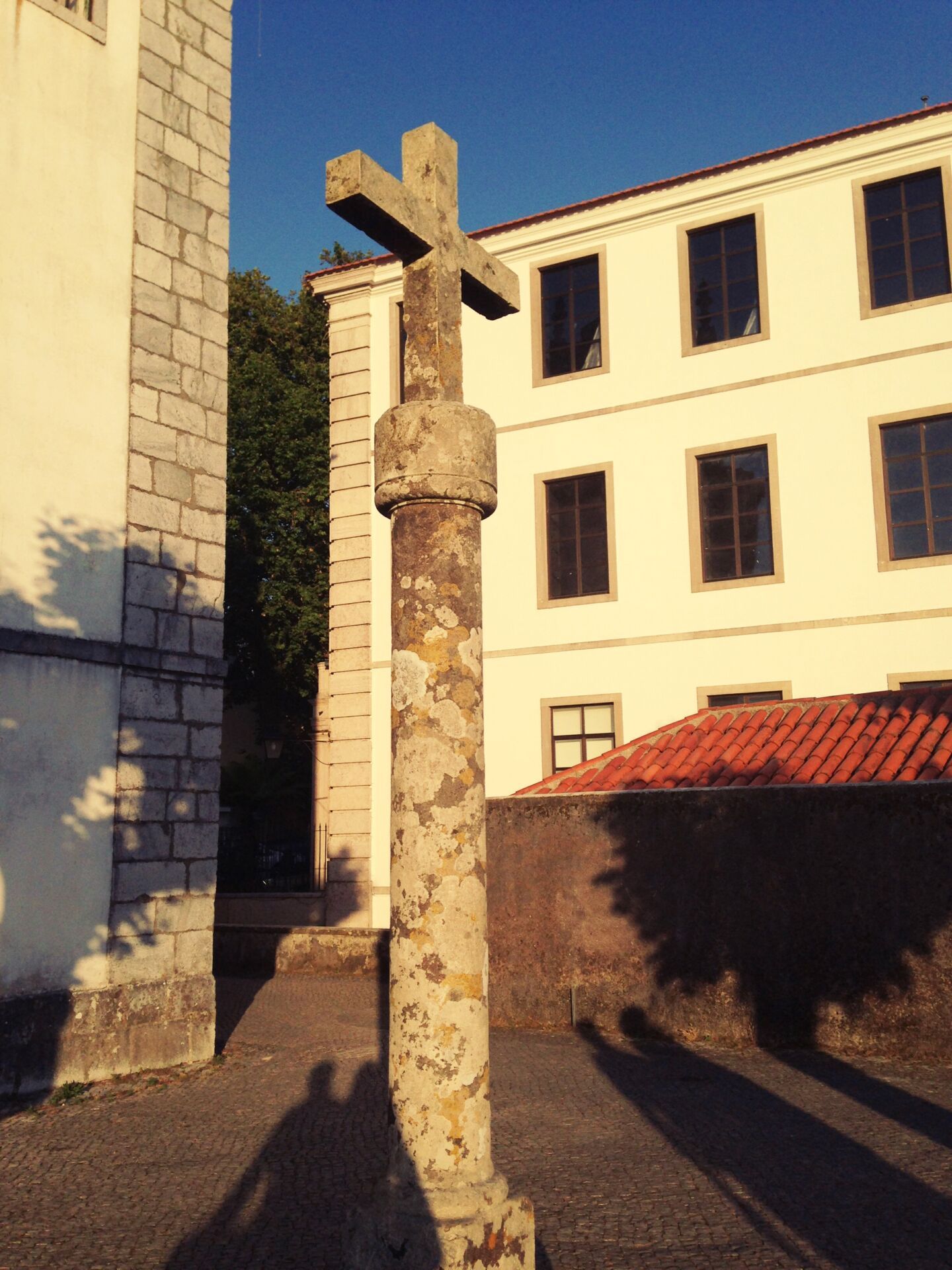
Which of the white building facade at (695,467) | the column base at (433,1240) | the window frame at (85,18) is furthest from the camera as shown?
the white building facade at (695,467)

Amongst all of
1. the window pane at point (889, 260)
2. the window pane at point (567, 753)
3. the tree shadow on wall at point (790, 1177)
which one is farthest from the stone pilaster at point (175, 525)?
the window pane at point (889, 260)

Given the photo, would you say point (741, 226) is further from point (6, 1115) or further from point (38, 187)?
point (6, 1115)

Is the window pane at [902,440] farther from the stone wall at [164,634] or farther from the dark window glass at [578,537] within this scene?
the stone wall at [164,634]

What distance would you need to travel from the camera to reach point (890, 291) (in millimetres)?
16578

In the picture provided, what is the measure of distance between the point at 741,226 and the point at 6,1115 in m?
15.6

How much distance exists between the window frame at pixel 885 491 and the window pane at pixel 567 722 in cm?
492

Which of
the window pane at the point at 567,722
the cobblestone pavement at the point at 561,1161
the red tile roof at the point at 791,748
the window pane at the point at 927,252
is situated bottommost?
the cobblestone pavement at the point at 561,1161

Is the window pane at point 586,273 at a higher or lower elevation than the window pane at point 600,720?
higher

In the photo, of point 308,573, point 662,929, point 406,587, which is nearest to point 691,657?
point 662,929

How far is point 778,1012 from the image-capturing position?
10469 mm

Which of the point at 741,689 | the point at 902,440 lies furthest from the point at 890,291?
the point at 741,689

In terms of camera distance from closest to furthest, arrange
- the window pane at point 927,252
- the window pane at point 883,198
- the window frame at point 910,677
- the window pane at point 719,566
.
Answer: the window frame at point 910,677 < the window pane at point 927,252 < the window pane at point 883,198 < the window pane at point 719,566

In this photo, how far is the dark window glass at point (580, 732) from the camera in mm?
17516

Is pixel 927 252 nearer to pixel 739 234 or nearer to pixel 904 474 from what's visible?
pixel 739 234
